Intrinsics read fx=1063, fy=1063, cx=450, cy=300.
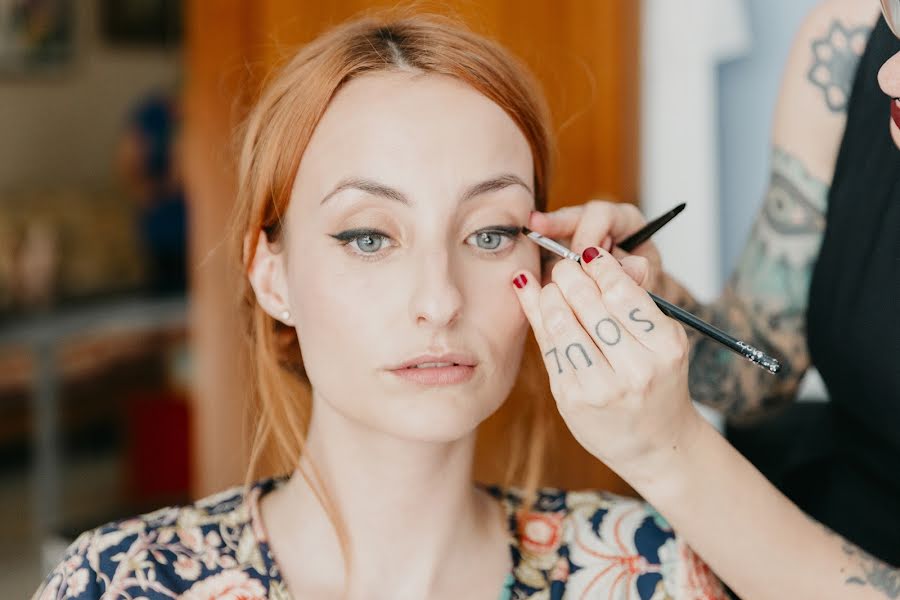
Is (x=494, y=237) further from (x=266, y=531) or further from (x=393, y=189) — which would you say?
(x=266, y=531)

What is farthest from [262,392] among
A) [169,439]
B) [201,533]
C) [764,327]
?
[169,439]

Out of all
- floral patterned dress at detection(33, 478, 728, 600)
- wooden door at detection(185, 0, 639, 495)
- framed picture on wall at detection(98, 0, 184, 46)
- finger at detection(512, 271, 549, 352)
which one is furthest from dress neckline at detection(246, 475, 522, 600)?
framed picture on wall at detection(98, 0, 184, 46)

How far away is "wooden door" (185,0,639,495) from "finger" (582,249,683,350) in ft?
2.86

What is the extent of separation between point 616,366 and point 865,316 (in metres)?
0.42

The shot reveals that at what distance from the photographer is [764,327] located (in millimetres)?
1330

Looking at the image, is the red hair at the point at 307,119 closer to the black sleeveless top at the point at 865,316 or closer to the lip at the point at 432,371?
the lip at the point at 432,371

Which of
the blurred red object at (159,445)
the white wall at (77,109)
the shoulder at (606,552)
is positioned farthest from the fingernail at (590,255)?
the white wall at (77,109)

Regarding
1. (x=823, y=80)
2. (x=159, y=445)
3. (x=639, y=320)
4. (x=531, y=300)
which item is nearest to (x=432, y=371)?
(x=531, y=300)

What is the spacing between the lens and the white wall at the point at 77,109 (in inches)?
225

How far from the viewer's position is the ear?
1179 millimetres

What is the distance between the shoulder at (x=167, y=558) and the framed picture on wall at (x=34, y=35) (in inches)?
200

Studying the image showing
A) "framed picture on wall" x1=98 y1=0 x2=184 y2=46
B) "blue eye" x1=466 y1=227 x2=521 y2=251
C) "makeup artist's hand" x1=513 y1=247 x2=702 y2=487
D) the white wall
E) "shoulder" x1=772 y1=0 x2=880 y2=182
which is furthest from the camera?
"framed picture on wall" x1=98 y1=0 x2=184 y2=46

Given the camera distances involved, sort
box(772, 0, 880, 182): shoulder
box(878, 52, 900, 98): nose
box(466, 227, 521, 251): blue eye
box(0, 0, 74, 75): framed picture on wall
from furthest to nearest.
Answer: box(0, 0, 74, 75): framed picture on wall → box(772, 0, 880, 182): shoulder → box(466, 227, 521, 251): blue eye → box(878, 52, 900, 98): nose

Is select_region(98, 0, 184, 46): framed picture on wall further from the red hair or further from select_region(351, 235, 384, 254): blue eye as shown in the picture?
select_region(351, 235, 384, 254): blue eye
